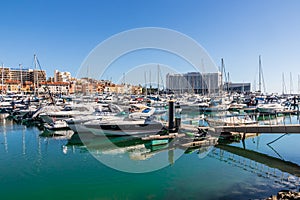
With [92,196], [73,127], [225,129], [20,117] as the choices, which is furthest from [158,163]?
[20,117]

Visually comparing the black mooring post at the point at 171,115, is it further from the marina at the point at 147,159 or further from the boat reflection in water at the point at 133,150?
the boat reflection in water at the point at 133,150

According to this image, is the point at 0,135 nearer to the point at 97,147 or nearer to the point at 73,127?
the point at 73,127

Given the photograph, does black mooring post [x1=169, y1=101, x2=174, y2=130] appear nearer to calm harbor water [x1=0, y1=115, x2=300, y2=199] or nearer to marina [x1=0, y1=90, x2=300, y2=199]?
marina [x1=0, y1=90, x2=300, y2=199]

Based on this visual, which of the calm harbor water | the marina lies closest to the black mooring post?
the marina

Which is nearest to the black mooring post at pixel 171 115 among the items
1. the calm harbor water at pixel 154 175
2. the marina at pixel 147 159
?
the marina at pixel 147 159

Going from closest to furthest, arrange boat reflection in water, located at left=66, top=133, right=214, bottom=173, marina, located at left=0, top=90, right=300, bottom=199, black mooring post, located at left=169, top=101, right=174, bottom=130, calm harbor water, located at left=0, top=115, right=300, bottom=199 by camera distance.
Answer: calm harbor water, located at left=0, top=115, right=300, bottom=199 → marina, located at left=0, top=90, right=300, bottom=199 → boat reflection in water, located at left=66, top=133, right=214, bottom=173 → black mooring post, located at left=169, top=101, right=174, bottom=130

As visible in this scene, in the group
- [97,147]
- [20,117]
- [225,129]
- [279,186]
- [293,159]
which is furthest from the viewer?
[20,117]

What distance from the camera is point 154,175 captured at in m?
12.2

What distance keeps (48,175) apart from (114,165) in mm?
3518

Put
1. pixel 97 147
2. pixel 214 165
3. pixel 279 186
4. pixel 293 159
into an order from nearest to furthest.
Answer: pixel 279 186 → pixel 214 165 → pixel 293 159 → pixel 97 147

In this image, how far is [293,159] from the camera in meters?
14.5

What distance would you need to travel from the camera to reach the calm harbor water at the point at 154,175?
989cm

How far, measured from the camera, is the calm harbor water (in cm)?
989

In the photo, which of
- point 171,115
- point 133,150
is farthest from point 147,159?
point 171,115
